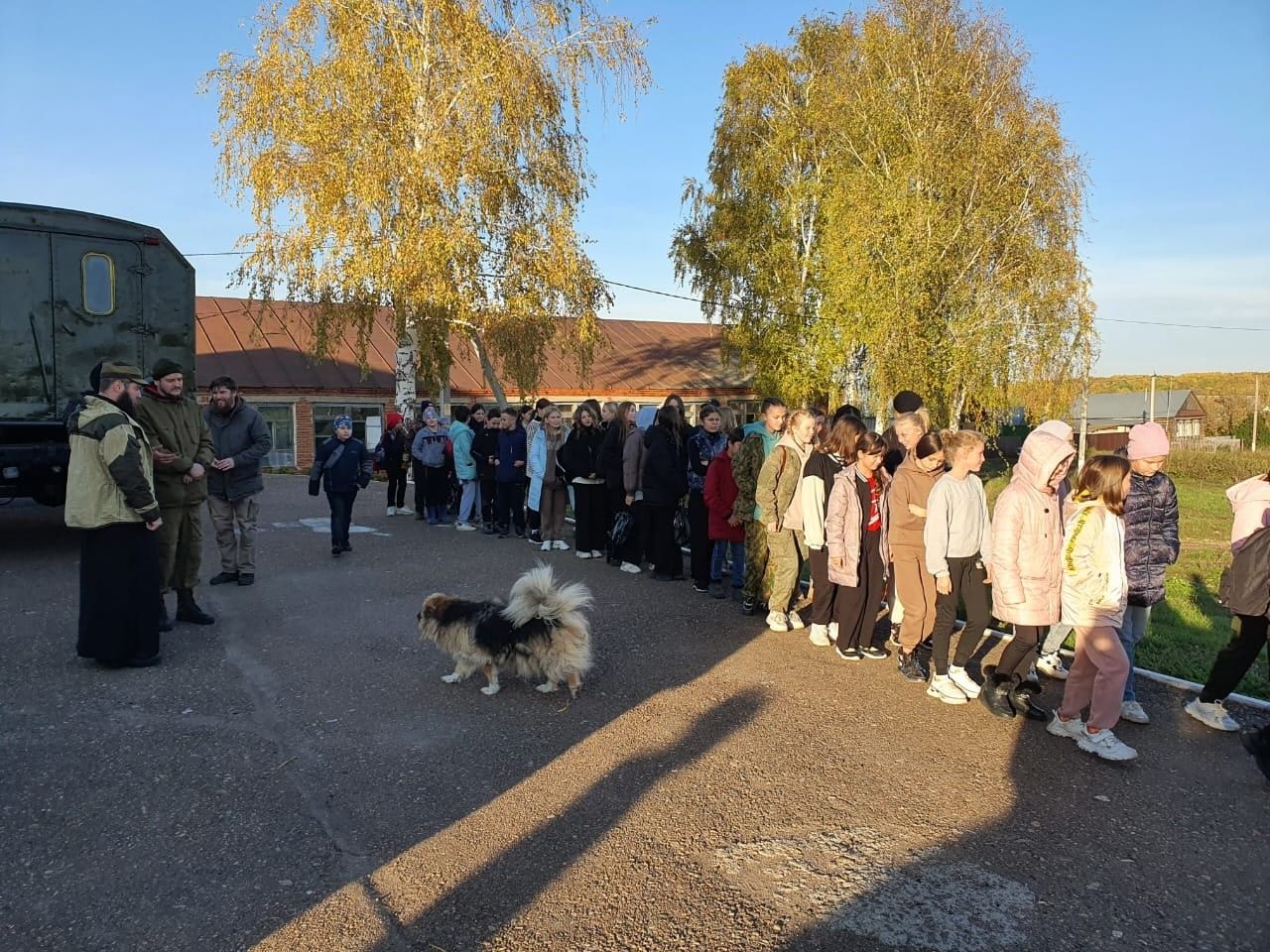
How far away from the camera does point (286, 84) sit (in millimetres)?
19484

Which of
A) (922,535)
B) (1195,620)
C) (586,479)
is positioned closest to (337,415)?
(586,479)

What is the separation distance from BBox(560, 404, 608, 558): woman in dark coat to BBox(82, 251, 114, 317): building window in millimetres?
5800

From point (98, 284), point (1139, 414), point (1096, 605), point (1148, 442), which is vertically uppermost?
point (98, 284)

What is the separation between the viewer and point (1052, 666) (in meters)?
6.77

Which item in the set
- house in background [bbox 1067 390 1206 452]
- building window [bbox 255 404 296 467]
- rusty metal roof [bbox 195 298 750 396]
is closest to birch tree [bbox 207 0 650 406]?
rusty metal roof [bbox 195 298 750 396]

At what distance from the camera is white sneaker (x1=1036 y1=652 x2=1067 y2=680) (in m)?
6.71

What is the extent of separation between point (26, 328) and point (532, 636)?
8202 mm

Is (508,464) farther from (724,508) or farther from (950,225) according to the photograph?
(950,225)

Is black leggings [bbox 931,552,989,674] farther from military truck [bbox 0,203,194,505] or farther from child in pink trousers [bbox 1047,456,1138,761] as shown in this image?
military truck [bbox 0,203,194,505]

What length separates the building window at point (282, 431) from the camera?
1205 inches

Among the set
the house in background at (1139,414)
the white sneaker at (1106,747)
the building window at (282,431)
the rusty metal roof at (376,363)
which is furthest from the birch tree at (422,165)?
the house in background at (1139,414)

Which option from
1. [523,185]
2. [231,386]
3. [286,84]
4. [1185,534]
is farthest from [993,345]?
[231,386]

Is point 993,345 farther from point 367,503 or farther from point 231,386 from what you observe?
point 231,386

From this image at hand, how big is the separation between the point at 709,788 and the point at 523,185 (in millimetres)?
18720
